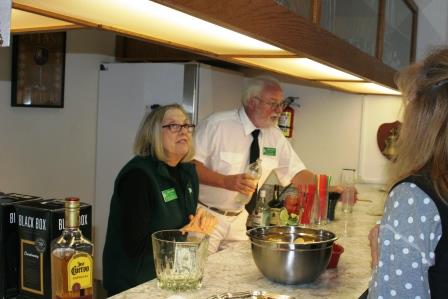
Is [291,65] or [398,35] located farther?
[398,35]

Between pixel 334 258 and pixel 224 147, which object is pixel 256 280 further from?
pixel 224 147

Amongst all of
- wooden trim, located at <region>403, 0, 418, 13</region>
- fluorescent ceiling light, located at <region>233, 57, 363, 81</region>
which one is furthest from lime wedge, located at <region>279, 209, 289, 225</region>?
wooden trim, located at <region>403, 0, 418, 13</region>

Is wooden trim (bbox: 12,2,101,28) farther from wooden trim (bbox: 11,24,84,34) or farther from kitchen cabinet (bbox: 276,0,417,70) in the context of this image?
kitchen cabinet (bbox: 276,0,417,70)

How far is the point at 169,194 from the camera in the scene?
2.00 meters

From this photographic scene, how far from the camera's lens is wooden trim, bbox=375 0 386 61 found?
2.44 meters

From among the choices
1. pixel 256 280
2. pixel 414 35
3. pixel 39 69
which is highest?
pixel 414 35

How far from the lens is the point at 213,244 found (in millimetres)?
2482

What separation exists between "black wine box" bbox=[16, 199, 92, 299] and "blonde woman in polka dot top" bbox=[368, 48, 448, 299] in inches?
25.2

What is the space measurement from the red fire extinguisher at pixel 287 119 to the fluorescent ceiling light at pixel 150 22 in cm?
240

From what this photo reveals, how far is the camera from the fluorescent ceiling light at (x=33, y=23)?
1.15 metres

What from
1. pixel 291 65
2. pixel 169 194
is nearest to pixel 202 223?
pixel 169 194

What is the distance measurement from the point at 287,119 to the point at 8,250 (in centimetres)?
304

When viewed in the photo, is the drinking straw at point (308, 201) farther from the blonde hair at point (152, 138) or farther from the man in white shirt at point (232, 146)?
the blonde hair at point (152, 138)

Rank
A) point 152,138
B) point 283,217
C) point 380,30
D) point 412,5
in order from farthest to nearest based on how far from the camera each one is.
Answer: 1. point 412,5
2. point 380,30
3. point 283,217
4. point 152,138
